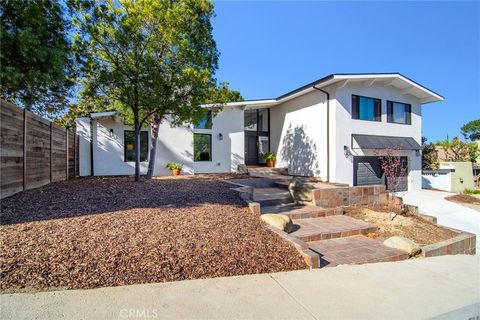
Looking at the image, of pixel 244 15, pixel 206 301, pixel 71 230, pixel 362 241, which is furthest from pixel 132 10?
pixel 362 241

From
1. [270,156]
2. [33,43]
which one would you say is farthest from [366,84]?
[33,43]

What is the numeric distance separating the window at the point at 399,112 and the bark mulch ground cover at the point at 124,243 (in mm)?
13095

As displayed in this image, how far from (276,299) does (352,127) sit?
39.1 feet

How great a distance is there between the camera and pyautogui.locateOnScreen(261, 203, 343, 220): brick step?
686 centimetres

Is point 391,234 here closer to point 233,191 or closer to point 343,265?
point 343,265

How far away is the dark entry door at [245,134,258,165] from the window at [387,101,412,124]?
8.23 m

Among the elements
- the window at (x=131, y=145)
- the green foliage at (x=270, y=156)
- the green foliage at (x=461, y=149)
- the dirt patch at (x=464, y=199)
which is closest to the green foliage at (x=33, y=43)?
the window at (x=131, y=145)

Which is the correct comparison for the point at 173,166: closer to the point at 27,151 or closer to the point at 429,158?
the point at 27,151

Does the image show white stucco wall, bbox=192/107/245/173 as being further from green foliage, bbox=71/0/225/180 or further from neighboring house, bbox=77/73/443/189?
green foliage, bbox=71/0/225/180

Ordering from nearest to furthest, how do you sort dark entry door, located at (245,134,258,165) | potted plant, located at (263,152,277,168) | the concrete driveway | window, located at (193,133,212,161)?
the concrete driveway
window, located at (193,133,212,161)
potted plant, located at (263,152,277,168)
dark entry door, located at (245,134,258,165)

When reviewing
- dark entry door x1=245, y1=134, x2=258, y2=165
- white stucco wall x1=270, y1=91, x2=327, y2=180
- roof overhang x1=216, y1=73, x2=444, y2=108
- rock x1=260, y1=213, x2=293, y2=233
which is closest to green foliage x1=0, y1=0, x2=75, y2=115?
rock x1=260, y1=213, x2=293, y2=233

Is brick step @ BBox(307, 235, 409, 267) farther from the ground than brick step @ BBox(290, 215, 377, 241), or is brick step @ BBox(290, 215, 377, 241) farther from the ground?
brick step @ BBox(290, 215, 377, 241)

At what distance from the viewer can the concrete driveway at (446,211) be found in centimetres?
896

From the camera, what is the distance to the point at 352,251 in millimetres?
4859
